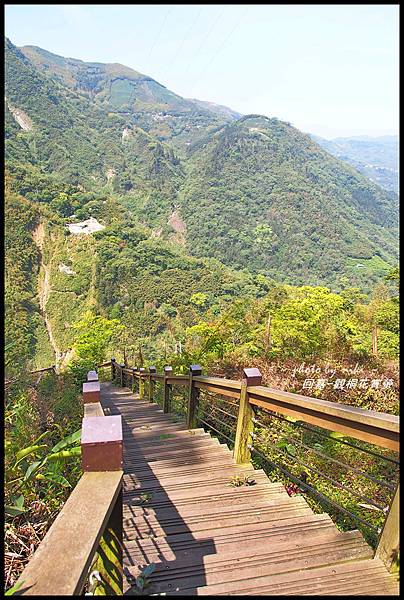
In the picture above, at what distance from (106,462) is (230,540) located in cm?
147

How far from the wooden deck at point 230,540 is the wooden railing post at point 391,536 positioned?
0.06m

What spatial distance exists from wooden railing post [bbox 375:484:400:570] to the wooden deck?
0.06 m

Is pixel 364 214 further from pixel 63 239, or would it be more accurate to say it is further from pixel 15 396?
pixel 15 396

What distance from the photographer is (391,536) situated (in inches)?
81.3

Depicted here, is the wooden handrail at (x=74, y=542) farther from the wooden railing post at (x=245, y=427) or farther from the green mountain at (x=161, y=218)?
the green mountain at (x=161, y=218)

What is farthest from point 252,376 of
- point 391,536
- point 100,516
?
point 100,516

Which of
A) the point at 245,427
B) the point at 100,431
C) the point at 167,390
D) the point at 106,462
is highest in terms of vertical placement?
the point at 100,431

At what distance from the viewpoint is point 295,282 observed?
100875 mm

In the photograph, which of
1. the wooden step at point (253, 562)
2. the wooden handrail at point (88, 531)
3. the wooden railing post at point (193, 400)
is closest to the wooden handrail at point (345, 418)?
the wooden step at point (253, 562)

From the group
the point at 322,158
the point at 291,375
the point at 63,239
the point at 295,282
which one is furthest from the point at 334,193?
the point at 291,375

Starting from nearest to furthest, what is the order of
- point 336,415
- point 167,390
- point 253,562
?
point 253,562 < point 336,415 < point 167,390

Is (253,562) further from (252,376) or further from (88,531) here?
(252,376)

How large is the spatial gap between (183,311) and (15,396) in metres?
60.4

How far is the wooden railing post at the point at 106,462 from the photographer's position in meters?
1.42
